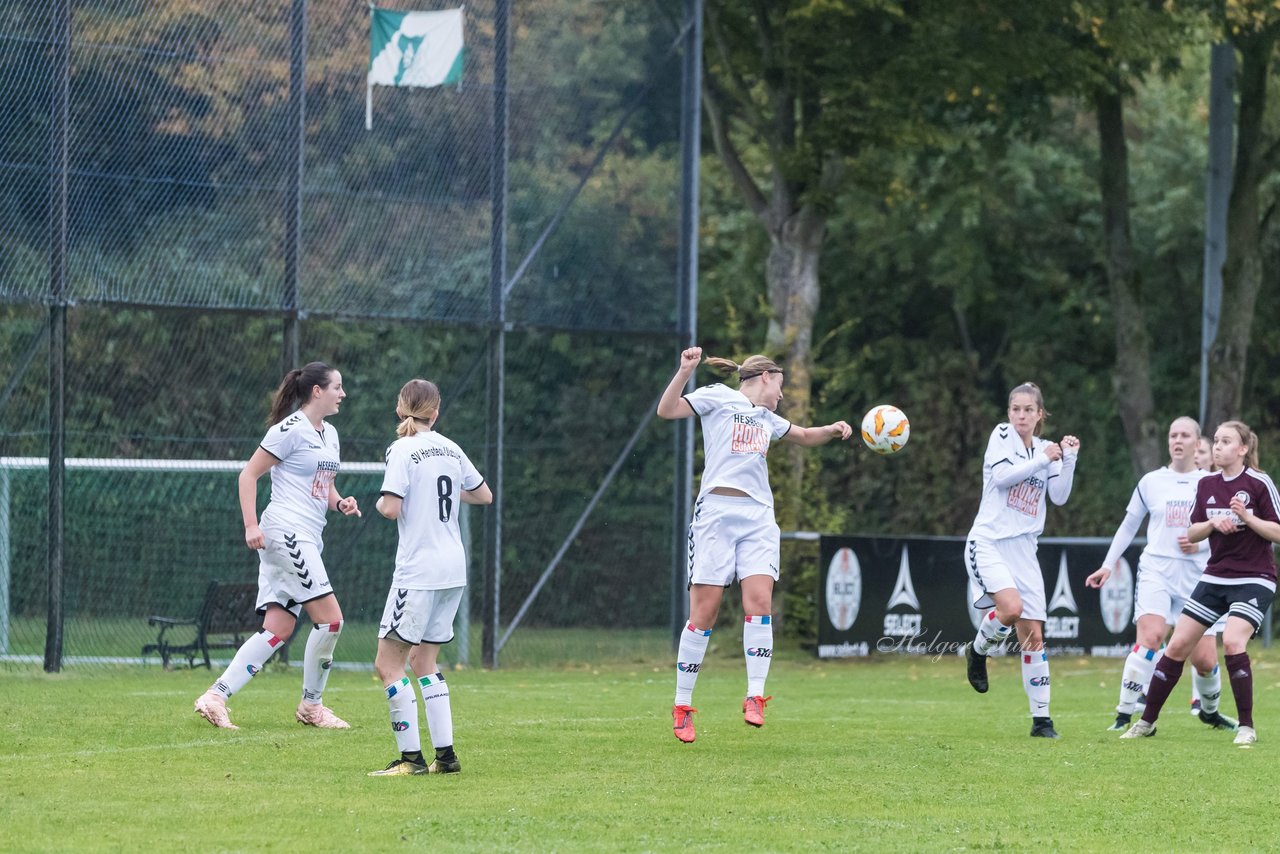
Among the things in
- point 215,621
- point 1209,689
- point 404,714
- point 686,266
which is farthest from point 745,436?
point 686,266

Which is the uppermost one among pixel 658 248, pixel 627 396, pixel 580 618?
pixel 658 248

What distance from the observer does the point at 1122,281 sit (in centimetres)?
2622

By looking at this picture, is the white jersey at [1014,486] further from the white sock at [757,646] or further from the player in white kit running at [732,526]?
the white sock at [757,646]

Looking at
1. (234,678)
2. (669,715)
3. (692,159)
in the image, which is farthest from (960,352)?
(234,678)

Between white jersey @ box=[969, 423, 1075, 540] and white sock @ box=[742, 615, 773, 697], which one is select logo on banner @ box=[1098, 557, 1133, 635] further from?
white sock @ box=[742, 615, 773, 697]

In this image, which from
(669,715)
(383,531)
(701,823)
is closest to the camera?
(701,823)

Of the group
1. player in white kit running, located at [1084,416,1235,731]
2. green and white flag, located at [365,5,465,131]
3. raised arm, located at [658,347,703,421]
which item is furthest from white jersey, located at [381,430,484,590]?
green and white flag, located at [365,5,465,131]

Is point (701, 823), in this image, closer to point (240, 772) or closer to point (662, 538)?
point (240, 772)

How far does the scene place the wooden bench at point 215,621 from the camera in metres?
16.9

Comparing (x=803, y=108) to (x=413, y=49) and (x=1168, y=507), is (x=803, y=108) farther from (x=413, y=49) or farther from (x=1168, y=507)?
(x=1168, y=507)

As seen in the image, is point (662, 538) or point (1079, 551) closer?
point (662, 538)

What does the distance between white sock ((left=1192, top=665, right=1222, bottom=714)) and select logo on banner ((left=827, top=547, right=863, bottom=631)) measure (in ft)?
26.3

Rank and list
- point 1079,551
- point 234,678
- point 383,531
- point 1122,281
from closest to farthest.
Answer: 1. point 234,678
2. point 383,531
3. point 1079,551
4. point 1122,281

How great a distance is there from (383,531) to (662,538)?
3.11 metres
